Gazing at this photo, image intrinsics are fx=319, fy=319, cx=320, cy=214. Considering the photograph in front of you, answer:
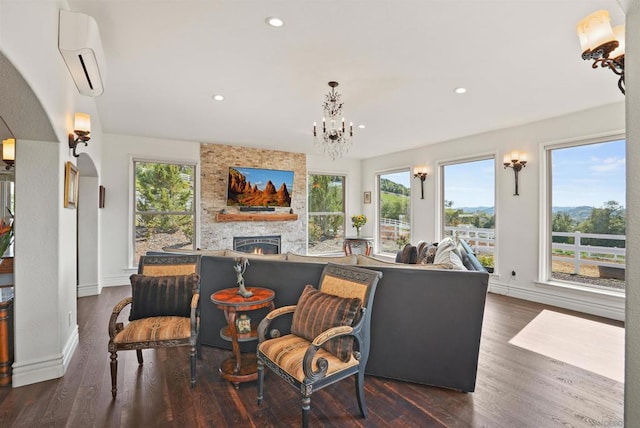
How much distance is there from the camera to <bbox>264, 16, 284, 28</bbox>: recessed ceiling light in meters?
2.34

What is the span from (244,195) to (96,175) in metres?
2.57

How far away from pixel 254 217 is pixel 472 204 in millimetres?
4368

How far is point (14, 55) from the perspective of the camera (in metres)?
1.60

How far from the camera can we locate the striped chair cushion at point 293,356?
192cm

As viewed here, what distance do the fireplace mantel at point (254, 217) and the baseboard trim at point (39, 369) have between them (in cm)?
399

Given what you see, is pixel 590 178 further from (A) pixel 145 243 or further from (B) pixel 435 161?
(A) pixel 145 243

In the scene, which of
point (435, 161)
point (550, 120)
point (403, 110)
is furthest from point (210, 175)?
point (550, 120)

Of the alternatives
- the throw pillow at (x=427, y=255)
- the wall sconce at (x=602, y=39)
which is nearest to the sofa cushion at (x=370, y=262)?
the wall sconce at (x=602, y=39)

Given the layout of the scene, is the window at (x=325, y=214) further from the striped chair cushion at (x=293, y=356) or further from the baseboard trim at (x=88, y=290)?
the striped chair cushion at (x=293, y=356)

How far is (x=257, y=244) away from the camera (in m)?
7.02

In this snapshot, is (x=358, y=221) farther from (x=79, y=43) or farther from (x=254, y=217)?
(x=79, y=43)

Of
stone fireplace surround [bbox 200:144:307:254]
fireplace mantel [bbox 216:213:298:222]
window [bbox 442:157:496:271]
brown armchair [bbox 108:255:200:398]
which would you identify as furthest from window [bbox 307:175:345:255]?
brown armchair [bbox 108:255:200:398]

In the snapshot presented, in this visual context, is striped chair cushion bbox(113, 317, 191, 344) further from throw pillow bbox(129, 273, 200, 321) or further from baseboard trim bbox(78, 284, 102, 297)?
baseboard trim bbox(78, 284, 102, 297)

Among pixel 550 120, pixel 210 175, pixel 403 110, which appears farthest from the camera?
pixel 210 175
